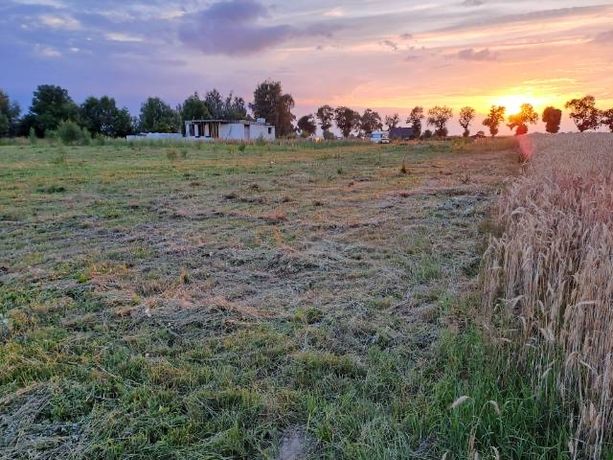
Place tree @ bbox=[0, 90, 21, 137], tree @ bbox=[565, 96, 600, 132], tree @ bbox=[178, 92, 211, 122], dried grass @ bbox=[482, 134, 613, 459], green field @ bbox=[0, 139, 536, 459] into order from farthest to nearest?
tree @ bbox=[565, 96, 600, 132]
tree @ bbox=[178, 92, 211, 122]
tree @ bbox=[0, 90, 21, 137]
green field @ bbox=[0, 139, 536, 459]
dried grass @ bbox=[482, 134, 613, 459]

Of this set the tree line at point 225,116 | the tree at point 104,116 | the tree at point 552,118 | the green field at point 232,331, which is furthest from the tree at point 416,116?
the green field at point 232,331

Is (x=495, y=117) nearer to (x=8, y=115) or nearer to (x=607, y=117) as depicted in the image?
(x=607, y=117)

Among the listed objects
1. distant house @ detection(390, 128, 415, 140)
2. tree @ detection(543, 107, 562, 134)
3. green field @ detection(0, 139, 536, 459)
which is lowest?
green field @ detection(0, 139, 536, 459)

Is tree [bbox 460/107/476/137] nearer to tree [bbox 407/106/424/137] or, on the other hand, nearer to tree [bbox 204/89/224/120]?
tree [bbox 407/106/424/137]

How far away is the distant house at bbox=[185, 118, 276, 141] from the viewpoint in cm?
5194

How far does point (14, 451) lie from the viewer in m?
2.25

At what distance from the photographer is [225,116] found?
68.9m

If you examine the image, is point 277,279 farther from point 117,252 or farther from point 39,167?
point 39,167

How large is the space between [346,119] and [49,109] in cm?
4892

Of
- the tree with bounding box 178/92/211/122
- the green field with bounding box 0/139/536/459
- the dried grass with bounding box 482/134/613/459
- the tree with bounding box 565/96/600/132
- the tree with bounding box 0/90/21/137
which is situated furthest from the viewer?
the tree with bounding box 565/96/600/132

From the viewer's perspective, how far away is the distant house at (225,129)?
51.9 metres

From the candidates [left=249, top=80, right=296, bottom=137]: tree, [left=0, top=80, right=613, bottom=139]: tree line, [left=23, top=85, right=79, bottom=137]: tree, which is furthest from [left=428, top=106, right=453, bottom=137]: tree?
[left=23, top=85, right=79, bottom=137]: tree

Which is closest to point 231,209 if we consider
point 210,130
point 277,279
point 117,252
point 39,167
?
point 117,252

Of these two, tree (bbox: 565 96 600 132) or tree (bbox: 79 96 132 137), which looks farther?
tree (bbox: 565 96 600 132)
